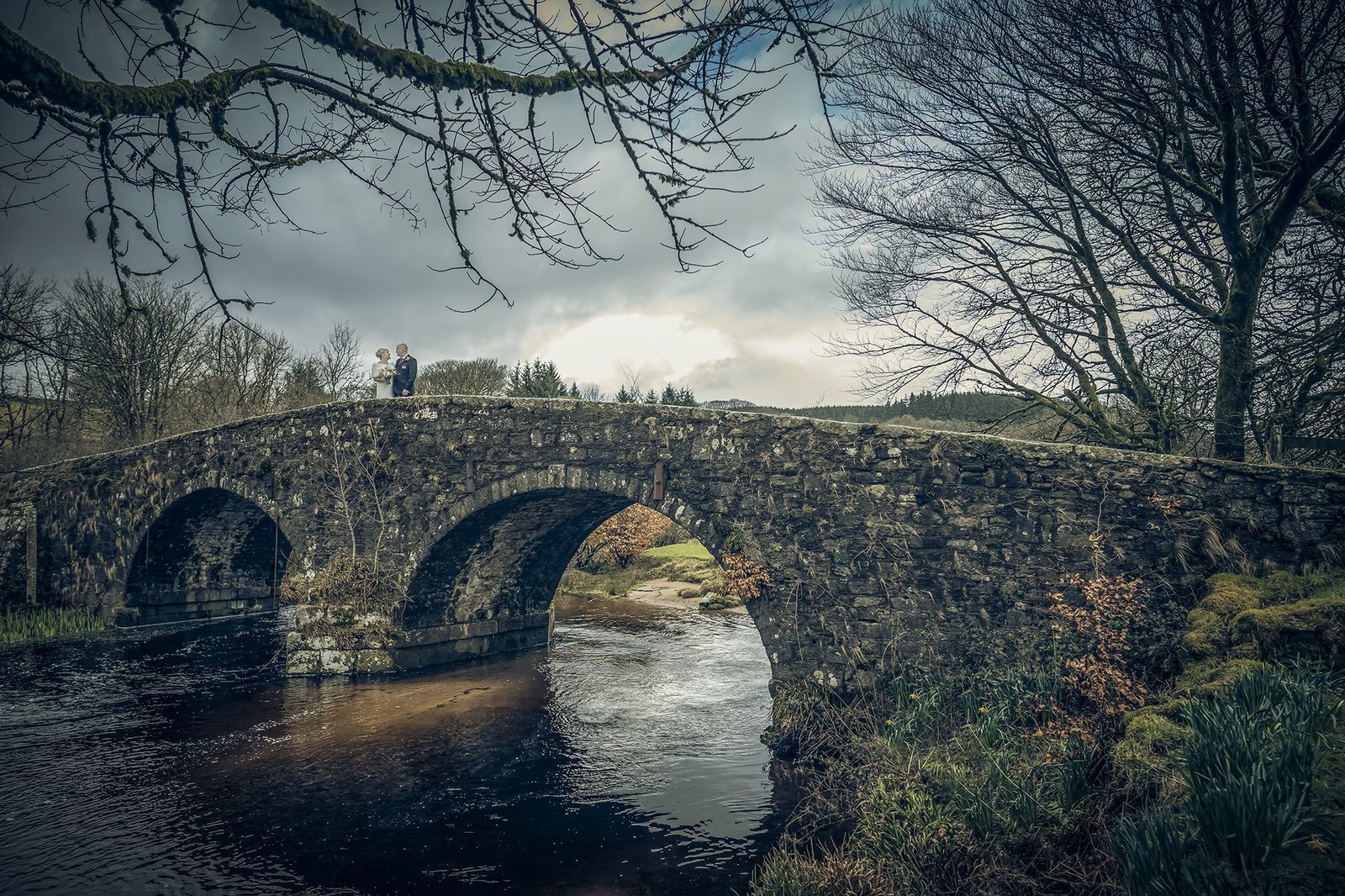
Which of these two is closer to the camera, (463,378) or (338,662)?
(338,662)

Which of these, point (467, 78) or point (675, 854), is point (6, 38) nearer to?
point (467, 78)

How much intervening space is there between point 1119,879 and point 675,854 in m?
3.58

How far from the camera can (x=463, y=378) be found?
32938 mm

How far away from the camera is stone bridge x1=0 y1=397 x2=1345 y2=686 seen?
22.6 feet

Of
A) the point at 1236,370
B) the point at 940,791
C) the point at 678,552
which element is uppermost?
the point at 1236,370

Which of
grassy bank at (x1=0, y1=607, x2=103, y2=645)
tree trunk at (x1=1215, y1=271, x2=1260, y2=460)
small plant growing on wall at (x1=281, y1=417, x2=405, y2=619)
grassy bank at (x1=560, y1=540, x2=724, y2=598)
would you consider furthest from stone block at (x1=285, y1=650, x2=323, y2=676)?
tree trunk at (x1=1215, y1=271, x2=1260, y2=460)

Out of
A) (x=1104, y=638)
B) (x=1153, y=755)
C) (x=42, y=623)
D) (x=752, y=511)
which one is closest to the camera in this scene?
(x=1153, y=755)

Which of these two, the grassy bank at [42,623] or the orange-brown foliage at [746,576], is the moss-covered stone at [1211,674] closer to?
the orange-brown foliage at [746,576]

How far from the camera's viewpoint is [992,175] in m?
9.08

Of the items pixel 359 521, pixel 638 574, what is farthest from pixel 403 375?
pixel 638 574

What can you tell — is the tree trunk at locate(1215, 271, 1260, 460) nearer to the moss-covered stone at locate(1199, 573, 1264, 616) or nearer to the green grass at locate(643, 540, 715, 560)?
the moss-covered stone at locate(1199, 573, 1264, 616)

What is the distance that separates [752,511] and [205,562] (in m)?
16.7

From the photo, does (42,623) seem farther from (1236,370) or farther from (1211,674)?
(1236,370)

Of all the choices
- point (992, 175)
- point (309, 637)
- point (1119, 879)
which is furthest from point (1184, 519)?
point (309, 637)
